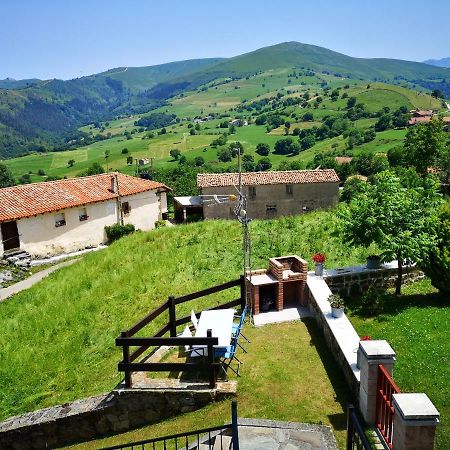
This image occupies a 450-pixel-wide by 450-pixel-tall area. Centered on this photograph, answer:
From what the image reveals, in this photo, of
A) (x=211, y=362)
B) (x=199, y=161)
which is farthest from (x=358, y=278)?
(x=199, y=161)

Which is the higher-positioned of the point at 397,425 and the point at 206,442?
the point at 397,425

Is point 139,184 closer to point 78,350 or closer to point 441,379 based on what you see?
point 78,350

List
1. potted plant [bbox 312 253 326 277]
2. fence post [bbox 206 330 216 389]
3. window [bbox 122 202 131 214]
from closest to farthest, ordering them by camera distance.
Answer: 1. fence post [bbox 206 330 216 389]
2. potted plant [bbox 312 253 326 277]
3. window [bbox 122 202 131 214]

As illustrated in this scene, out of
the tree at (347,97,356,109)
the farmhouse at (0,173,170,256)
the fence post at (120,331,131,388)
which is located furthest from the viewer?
the tree at (347,97,356,109)

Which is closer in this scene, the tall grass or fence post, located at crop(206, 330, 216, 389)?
fence post, located at crop(206, 330, 216, 389)

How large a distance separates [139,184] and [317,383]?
3060 centimetres

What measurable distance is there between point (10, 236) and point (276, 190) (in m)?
24.2

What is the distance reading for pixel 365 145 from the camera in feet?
398

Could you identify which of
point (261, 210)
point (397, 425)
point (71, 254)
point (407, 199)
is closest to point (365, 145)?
point (261, 210)

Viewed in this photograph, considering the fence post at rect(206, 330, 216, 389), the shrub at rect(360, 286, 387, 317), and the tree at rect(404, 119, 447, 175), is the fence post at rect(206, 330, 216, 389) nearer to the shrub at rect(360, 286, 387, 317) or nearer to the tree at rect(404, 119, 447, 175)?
the shrub at rect(360, 286, 387, 317)

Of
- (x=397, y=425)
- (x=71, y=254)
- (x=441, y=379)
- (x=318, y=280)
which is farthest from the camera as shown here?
(x=71, y=254)

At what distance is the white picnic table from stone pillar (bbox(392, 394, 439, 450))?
4.03 meters

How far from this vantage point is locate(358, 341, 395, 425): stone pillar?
6.88 meters

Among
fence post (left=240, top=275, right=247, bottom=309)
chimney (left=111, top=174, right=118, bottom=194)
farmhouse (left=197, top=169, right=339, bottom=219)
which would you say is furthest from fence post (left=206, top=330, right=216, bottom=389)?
farmhouse (left=197, top=169, right=339, bottom=219)
